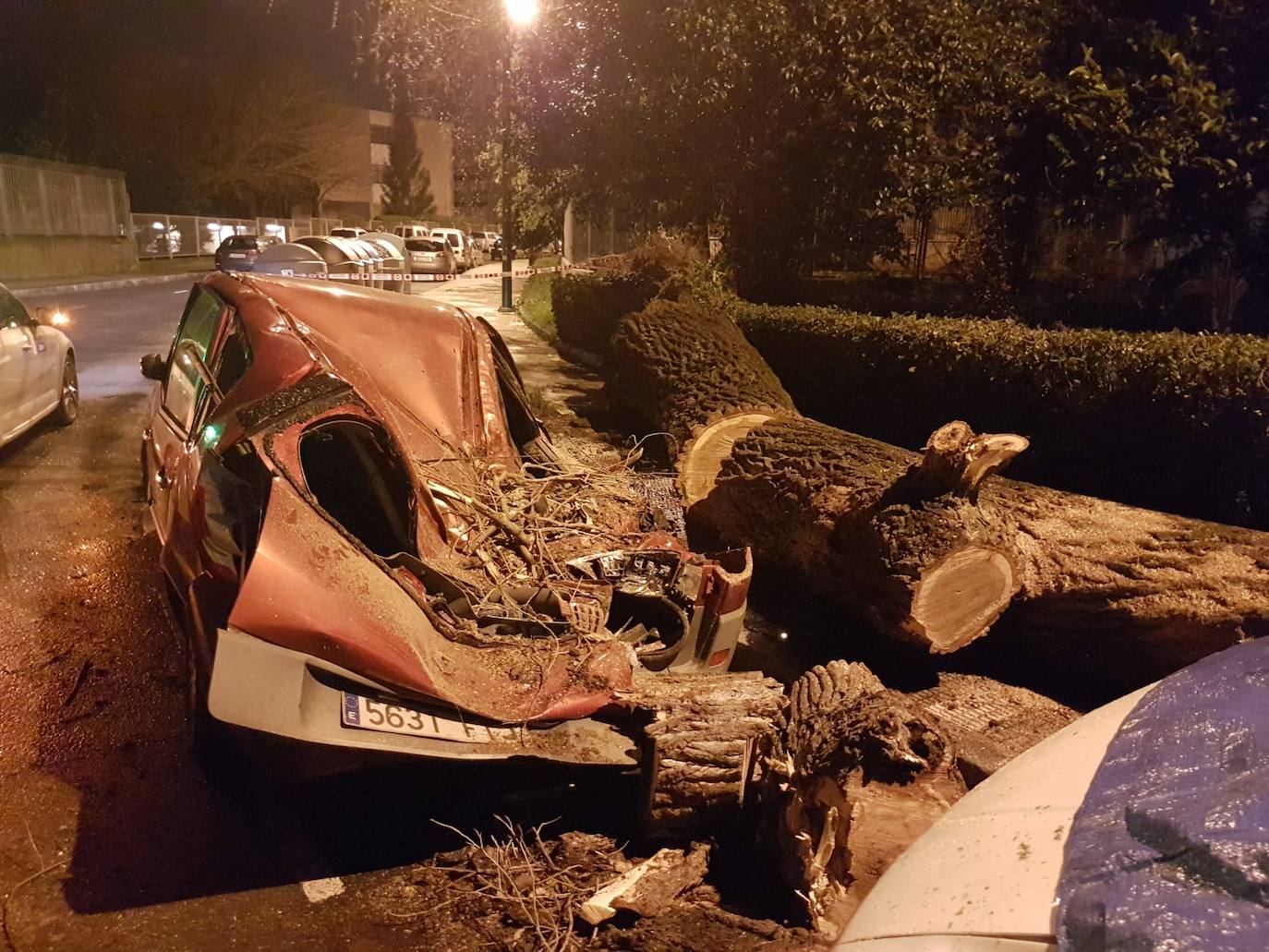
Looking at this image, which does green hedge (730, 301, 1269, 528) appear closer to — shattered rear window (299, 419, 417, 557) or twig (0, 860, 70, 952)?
shattered rear window (299, 419, 417, 557)

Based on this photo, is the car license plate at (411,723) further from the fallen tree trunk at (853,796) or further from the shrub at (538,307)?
the shrub at (538,307)

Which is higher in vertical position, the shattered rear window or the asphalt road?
the shattered rear window

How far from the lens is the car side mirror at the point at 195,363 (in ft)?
14.1

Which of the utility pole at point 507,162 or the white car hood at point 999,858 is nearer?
the white car hood at point 999,858

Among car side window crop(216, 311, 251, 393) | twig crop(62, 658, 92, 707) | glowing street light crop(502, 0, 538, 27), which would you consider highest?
glowing street light crop(502, 0, 538, 27)

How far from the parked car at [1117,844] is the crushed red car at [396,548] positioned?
1.70 metres

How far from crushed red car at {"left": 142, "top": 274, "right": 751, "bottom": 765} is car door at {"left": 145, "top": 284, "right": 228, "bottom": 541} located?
2 centimetres

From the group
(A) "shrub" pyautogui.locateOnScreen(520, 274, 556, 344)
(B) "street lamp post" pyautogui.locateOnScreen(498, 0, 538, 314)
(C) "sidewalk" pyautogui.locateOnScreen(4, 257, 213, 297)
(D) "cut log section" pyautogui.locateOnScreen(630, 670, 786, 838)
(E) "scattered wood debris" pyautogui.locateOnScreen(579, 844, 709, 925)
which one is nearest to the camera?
(E) "scattered wood debris" pyautogui.locateOnScreen(579, 844, 709, 925)

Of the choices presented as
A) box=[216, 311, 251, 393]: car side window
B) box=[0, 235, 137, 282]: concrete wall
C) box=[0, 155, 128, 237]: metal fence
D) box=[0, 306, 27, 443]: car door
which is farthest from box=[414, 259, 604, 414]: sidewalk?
box=[0, 155, 128, 237]: metal fence

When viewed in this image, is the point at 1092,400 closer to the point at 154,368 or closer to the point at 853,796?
the point at 853,796

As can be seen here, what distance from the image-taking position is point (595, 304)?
48.1ft

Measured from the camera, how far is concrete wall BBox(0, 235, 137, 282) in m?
24.7

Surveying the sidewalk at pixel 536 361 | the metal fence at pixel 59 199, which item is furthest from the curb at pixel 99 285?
the sidewalk at pixel 536 361

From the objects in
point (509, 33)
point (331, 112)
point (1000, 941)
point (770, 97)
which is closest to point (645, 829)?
point (1000, 941)
